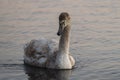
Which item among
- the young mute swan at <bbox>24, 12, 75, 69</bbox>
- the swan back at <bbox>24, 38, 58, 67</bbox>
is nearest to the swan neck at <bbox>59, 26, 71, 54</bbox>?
Answer: the young mute swan at <bbox>24, 12, 75, 69</bbox>

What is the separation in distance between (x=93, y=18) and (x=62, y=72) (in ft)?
23.2

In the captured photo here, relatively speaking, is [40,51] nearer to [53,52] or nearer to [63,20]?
[53,52]

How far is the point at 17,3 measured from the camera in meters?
26.4

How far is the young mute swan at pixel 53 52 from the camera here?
16.3 m

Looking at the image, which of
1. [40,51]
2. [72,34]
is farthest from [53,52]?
[72,34]

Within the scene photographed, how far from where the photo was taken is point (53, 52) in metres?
16.7

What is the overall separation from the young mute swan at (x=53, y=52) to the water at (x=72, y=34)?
25 centimetres

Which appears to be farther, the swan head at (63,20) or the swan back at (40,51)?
the swan back at (40,51)

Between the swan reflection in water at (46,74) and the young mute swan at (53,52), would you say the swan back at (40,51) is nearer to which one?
the young mute swan at (53,52)

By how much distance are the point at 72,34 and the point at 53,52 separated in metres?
3.57

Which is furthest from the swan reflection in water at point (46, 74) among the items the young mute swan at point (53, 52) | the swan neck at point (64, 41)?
the swan neck at point (64, 41)

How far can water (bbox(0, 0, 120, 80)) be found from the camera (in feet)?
52.0

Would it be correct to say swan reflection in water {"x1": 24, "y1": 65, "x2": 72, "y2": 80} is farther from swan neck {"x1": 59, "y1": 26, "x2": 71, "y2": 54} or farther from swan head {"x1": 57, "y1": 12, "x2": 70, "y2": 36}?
swan head {"x1": 57, "y1": 12, "x2": 70, "y2": 36}

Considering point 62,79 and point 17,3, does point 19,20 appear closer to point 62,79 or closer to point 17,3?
point 17,3
